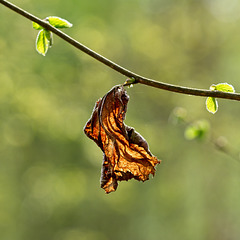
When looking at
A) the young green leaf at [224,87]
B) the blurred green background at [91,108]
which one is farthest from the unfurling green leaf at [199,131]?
the blurred green background at [91,108]

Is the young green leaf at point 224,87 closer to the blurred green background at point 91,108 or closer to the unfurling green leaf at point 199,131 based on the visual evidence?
the unfurling green leaf at point 199,131

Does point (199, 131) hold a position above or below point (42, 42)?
above

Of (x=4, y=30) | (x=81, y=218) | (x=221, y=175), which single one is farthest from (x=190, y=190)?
(x=4, y=30)

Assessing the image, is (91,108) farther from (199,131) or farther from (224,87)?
(224,87)

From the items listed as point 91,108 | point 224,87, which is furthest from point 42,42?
point 91,108

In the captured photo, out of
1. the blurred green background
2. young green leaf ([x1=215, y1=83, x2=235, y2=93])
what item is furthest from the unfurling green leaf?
the blurred green background

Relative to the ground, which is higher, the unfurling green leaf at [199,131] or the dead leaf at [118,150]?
the unfurling green leaf at [199,131]

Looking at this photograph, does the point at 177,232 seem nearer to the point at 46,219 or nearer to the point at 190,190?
the point at 190,190
